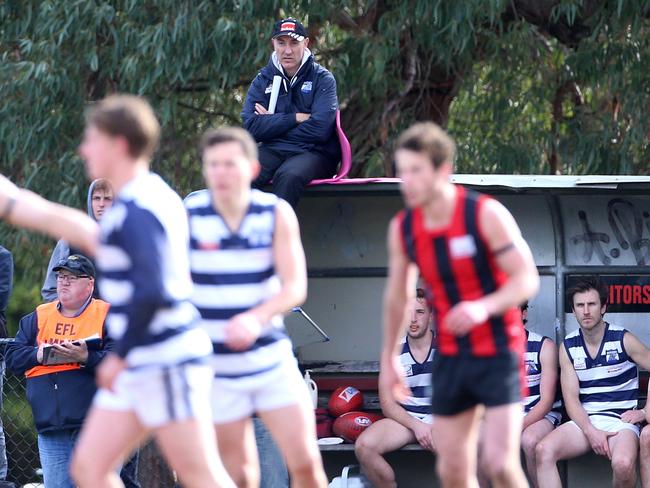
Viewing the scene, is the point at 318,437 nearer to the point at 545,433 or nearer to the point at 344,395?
the point at 344,395

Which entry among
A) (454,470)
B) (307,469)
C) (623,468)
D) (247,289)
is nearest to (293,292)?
(247,289)

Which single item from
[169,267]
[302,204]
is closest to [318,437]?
[302,204]

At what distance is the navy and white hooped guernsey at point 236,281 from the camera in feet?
19.0

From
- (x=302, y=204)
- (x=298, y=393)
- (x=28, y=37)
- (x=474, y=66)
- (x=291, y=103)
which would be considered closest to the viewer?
(x=298, y=393)

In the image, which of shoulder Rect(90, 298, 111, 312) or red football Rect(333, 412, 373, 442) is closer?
shoulder Rect(90, 298, 111, 312)

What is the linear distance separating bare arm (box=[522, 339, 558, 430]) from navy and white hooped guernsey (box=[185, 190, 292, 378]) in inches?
135

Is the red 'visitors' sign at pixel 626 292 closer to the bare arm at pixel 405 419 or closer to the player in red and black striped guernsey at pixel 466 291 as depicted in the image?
the bare arm at pixel 405 419

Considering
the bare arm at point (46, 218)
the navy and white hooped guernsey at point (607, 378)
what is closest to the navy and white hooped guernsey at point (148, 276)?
the bare arm at point (46, 218)

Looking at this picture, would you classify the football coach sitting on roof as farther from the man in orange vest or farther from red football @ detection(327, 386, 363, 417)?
red football @ detection(327, 386, 363, 417)

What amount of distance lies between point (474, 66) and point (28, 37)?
421cm

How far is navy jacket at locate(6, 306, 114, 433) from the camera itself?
7844 millimetres

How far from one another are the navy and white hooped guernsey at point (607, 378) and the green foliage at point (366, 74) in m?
2.99

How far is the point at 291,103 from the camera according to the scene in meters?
8.70

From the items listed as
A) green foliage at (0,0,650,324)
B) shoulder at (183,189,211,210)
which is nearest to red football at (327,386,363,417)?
green foliage at (0,0,650,324)
